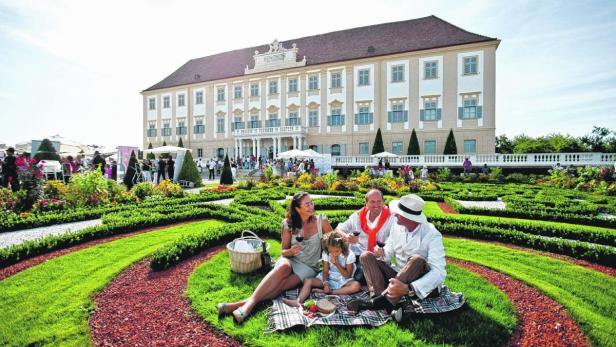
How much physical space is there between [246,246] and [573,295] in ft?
12.8

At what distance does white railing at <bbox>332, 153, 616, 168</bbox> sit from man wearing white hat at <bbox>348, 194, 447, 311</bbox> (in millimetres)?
22018

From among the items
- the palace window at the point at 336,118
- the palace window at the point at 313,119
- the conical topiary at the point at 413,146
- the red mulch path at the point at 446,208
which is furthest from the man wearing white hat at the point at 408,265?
the palace window at the point at 313,119

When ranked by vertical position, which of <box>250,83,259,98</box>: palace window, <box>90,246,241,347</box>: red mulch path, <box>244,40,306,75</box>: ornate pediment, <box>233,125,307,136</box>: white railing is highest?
<box>244,40,306,75</box>: ornate pediment

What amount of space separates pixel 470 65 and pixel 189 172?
2268 cm

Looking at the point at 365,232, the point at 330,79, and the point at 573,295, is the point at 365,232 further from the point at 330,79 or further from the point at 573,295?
the point at 330,79

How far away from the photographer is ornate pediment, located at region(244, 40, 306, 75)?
34094 mm

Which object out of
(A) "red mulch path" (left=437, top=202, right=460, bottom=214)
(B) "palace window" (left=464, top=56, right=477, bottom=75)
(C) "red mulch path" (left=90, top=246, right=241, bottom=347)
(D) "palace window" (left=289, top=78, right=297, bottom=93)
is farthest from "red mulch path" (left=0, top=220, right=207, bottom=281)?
(D) "palace window" (left=289, top=78, right=297, bottom=93)

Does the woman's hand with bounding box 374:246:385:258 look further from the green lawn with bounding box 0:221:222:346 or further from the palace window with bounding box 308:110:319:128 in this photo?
the palace window with bounding box 308:110:319:128

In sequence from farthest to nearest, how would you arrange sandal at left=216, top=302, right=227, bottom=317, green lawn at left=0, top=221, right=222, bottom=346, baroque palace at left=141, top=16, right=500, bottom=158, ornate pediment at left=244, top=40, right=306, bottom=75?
1. ornate pediment at left=244, top=40, right=306, bottom=75
2. baroque palace at left=141, top=16, right=500, bottom=158
3. sandal at left=216, top=302, right=227, bottom=317
4. green lawn at left=0, top=221, right=222, bottom=346

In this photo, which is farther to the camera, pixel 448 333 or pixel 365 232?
pixel 365 232

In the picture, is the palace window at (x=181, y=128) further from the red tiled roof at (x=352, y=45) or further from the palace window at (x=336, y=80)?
the palace window at (x=336, y=80)

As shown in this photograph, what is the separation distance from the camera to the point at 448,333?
10.0 feet

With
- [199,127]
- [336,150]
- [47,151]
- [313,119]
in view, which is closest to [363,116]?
[336,150]

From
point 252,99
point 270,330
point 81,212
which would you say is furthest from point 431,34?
point 270,330
